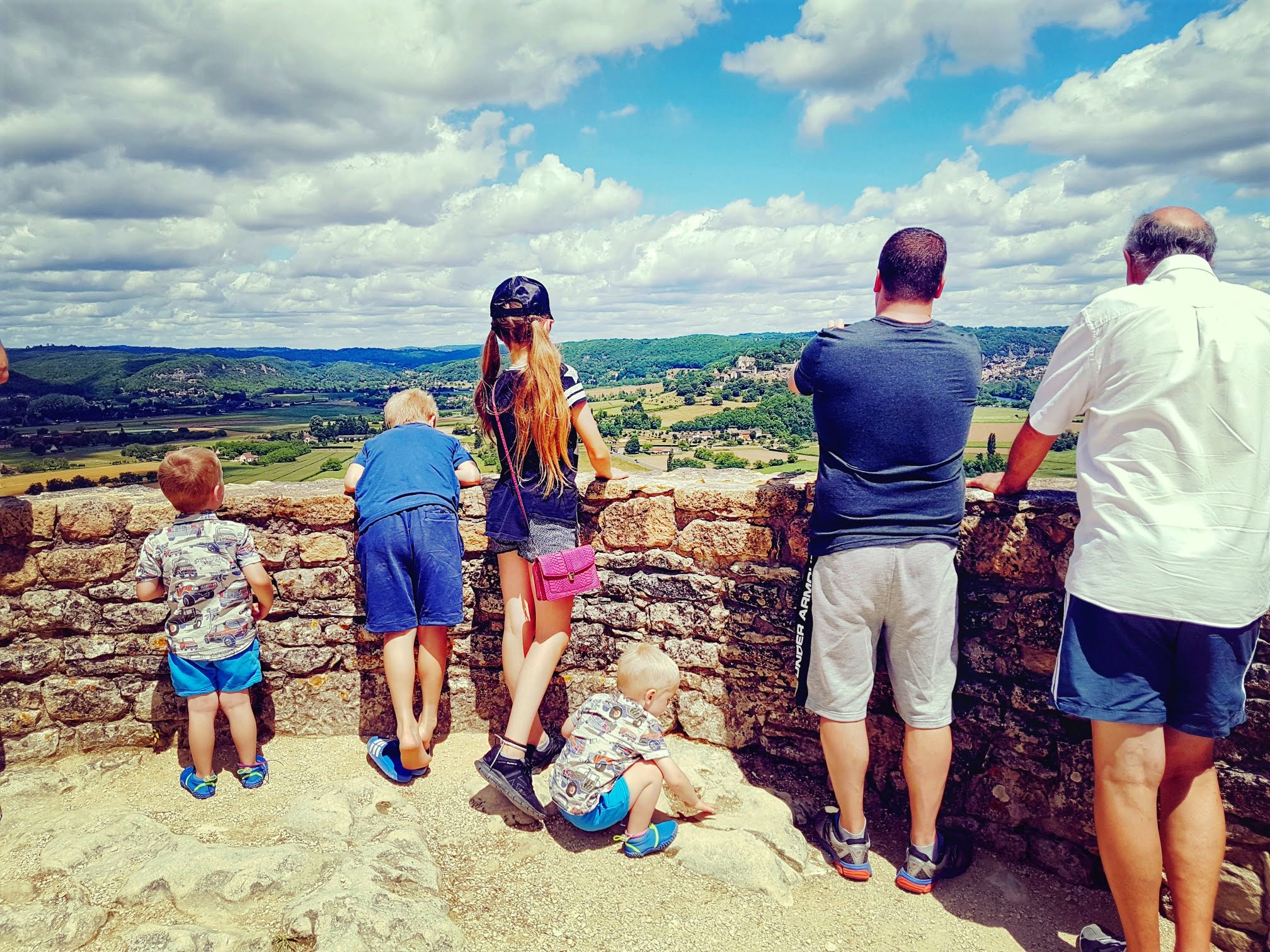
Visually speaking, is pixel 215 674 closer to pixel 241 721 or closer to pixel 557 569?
pixel 241 721

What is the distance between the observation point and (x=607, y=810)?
2.78 m

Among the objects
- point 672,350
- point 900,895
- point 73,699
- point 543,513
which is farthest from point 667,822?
point 672,350

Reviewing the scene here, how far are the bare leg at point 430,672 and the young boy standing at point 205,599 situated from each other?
72 cm

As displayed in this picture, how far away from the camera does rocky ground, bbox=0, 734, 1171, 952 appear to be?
7.63ft

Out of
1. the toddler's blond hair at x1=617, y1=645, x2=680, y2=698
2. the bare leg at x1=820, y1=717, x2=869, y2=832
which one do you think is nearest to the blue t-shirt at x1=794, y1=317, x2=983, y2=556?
the bare leg at x1=820, y1=717, x2=869, y2=832

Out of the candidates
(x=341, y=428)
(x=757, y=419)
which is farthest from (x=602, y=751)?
(x=341, y=428)

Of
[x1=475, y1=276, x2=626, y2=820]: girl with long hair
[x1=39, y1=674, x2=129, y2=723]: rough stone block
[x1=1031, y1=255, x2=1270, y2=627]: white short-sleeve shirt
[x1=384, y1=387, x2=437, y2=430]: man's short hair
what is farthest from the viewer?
[x1=39, y1=674, x2=129, y2=723]: rough stone block

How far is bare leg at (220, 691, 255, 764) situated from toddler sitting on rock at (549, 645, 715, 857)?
1.54 metres

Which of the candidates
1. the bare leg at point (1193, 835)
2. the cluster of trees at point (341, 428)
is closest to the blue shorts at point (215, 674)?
the bare leg at point (1193, 835)

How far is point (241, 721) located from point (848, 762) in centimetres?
270

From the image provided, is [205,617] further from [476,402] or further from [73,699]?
[476,402]

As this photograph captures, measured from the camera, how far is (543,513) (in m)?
3.14

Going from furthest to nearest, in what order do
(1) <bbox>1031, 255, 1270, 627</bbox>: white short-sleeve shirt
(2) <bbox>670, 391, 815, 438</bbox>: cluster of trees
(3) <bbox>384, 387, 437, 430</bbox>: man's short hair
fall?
(2) <bbox>670, 391, 815, 438</bbox>: cluster of trees → (3) <bbox>384, 387, 437, 430</bbox>: man's short hair → (1) <bbox>1031, 255, 1270, 627</bbox>: white short-sleeve shirt

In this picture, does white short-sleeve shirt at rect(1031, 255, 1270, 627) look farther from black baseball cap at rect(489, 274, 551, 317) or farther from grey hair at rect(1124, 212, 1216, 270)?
black baseball cap at rect(489, 274, 551, 317)
